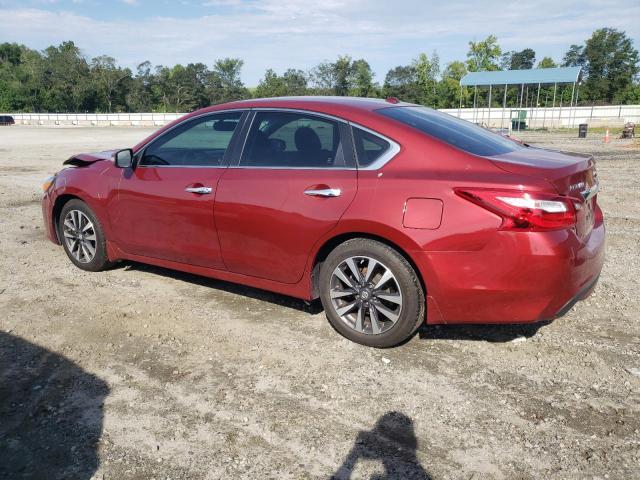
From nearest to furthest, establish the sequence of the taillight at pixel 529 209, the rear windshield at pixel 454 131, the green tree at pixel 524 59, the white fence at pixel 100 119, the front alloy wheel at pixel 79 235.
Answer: the taillight at pixel 529 209, the rear windshield at pixel 454 131, the front alloy wheel at pixel 79 235, the white fence at pixel 100 119, the green tree at pixel 524 59

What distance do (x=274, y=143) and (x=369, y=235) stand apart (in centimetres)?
114

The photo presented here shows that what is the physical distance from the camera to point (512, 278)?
3.39 m

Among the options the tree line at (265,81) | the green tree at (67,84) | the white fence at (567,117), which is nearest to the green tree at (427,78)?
the tree line at (265,81)

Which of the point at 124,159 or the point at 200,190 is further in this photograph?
the point at 124,159

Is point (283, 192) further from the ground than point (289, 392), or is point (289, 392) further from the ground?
point (283, 192)

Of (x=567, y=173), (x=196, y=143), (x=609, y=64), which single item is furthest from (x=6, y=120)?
(x=609, y=64)

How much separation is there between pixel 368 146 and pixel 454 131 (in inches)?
27.2

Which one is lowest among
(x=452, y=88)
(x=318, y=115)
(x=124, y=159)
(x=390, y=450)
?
(x=390, y=450)

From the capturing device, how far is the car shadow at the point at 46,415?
2768 mm

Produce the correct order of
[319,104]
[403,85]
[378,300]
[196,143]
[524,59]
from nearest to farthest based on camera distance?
[378,300]
[319,104]
[196,143]
[403,85]
[524,59]

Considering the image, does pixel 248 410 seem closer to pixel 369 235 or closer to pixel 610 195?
pixel 369 235

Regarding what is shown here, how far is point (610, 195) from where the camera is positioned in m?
10.2

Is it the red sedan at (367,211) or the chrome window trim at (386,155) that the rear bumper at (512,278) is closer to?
the red sedan at (367,211)

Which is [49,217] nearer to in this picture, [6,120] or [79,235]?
[79,235]
